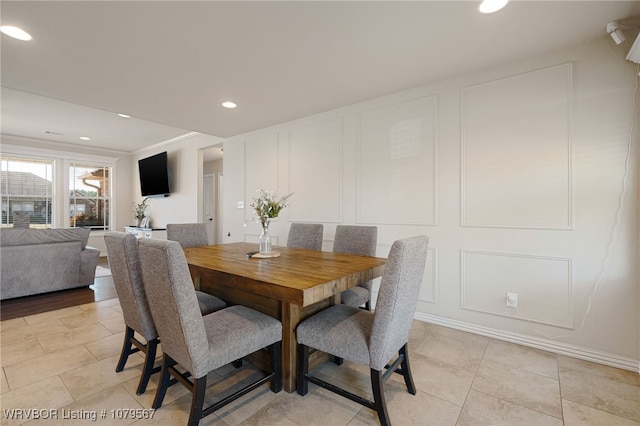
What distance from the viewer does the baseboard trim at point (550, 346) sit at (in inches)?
83.5

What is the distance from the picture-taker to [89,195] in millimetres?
A: 6996

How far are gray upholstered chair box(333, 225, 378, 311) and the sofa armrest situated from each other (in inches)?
144

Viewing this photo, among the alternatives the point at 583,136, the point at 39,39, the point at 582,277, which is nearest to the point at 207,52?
the point at 39,39

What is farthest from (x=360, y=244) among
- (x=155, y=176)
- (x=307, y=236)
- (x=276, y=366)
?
(x=155, y=176)

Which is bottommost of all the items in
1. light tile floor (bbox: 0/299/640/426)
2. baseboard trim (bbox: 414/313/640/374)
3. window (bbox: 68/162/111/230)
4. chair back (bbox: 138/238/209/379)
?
light tile floor (bbox: 0/299/640/426)

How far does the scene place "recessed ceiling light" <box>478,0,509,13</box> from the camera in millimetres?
1789

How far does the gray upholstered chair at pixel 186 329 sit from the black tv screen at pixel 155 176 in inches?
210

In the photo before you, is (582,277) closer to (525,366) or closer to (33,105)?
(525,366)

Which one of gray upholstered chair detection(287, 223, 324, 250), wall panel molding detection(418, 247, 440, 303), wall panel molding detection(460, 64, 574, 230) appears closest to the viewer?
wall panel molding detection(460, 64, 574, 230)

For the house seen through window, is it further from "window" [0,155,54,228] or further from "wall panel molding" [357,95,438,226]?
"wall panel molding" [357,95,438,226]

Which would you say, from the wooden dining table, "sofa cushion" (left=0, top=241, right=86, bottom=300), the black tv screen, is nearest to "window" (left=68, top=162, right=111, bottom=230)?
the black tv screen

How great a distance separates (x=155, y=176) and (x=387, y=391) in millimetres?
6364

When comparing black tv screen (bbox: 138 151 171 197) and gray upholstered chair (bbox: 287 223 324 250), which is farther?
black tv screen (bbox: 138 151 171 197)

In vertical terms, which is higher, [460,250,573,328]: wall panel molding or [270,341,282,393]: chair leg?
[460,250,573,328]: wall panel molding
